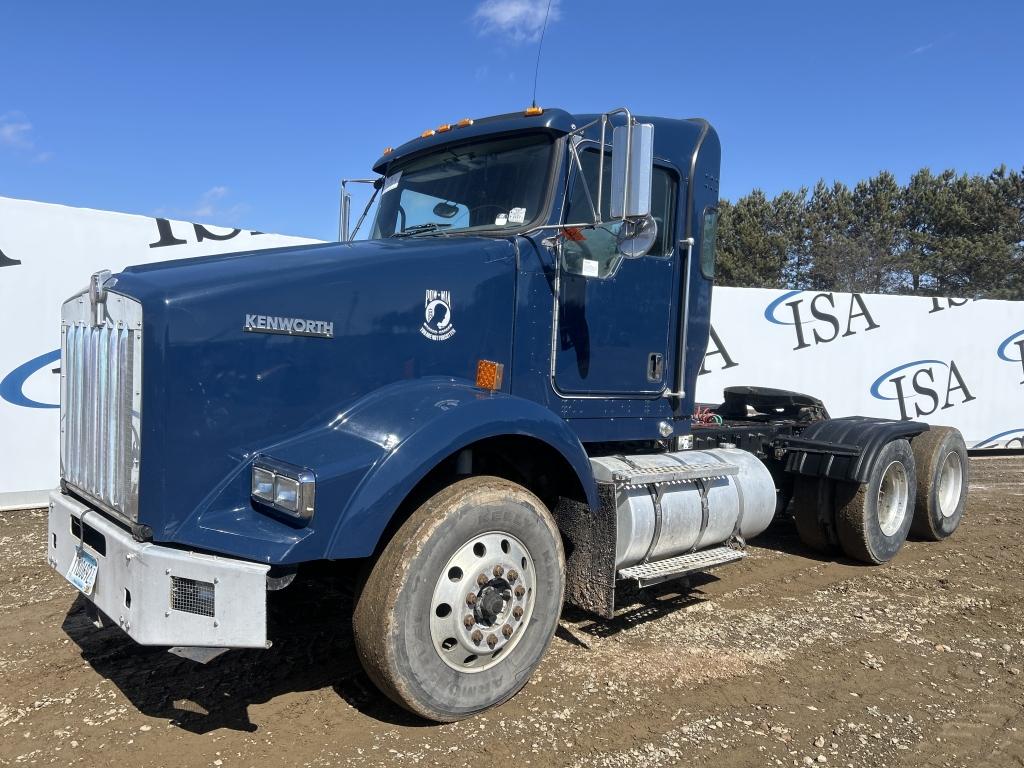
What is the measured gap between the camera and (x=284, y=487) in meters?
2.88

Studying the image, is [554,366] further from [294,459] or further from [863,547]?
[863,547]

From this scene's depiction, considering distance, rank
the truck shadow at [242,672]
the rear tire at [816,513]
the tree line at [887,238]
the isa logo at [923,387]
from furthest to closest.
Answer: the tree line at [887,238] → the isa logo at [923,387] → the rear tire at [816,513] → the truck shadow at [242,672]

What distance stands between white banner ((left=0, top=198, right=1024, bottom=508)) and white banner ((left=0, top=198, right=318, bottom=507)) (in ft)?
0.03

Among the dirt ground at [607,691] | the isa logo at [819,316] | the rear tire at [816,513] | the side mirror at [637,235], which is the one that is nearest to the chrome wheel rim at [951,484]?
the rear tire at [816,513]

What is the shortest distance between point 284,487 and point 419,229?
2.18 metres

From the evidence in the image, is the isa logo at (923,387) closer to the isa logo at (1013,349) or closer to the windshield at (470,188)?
the isa logo at (1013,349)

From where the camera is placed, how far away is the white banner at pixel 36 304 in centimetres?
760

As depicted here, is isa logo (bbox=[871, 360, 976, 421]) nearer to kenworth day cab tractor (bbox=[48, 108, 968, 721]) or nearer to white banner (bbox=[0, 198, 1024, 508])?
white banner (bbox=[0, 198, 1024, 508])

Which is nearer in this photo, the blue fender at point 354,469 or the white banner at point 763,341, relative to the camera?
the blue fender at point 354,469

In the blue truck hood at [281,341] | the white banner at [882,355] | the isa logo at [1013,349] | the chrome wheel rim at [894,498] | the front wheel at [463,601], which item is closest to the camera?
the blue truck hood at [281,341]

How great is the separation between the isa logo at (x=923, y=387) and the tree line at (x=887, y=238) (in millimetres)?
19880

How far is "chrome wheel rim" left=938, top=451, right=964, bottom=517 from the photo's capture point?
7289 mm

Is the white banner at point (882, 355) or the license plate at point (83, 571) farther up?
the white banner at point (882, 355)

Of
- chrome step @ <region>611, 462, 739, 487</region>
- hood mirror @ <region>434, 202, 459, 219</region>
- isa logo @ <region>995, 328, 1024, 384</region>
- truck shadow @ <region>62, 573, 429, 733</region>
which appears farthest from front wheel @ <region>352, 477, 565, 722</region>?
isa logo @ <region>995, 328, 1024, 384</region>
